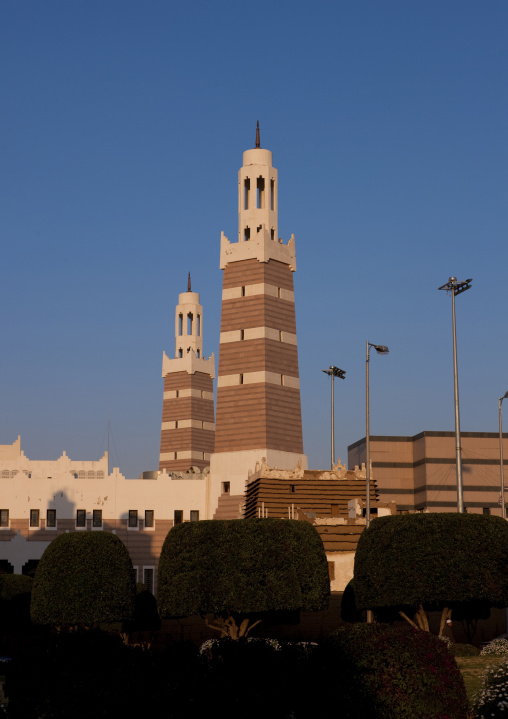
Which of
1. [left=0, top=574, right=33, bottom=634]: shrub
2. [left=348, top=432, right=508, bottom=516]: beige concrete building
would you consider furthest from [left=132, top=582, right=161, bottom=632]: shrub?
[left=348, top=432, right=508, bottom=516]: beige concrete building

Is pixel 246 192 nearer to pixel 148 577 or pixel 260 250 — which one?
pixel 260 250

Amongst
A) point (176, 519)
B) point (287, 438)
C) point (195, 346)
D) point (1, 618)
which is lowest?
point (1, 618)

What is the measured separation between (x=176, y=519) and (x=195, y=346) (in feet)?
142

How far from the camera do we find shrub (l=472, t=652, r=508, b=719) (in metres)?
26.6

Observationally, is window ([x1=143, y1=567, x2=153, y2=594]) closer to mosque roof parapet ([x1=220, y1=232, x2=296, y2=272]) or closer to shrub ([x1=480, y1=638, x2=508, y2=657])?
mosque roof parapet ([x1=220, y1=232, x2=296, y2=272])

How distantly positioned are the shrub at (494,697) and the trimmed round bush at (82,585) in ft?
89.5

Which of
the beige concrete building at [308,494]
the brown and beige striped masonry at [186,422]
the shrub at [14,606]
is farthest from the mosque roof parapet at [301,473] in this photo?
the brown and beige striped masonry at [186,422]

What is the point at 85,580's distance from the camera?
2042 inches

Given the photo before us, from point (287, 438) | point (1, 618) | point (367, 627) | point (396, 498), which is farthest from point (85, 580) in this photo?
point (396, 498)

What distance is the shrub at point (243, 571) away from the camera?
4781cm

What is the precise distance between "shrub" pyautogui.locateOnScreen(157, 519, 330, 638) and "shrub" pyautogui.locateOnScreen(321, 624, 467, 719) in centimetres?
2106

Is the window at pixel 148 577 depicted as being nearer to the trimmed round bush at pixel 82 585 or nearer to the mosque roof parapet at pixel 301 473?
the mosque roof parapet at pixel 301 473

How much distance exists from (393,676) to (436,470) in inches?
5380

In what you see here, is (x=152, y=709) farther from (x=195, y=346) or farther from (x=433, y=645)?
(x=195, y=346)
